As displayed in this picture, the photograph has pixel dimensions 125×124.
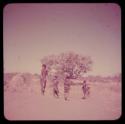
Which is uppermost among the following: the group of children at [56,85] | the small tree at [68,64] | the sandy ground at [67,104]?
the small tree at [68,64]

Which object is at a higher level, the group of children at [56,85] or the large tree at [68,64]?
the large tree at [68,64]

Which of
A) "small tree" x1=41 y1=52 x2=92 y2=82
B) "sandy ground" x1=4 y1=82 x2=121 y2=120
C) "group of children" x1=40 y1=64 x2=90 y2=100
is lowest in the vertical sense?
"sandy ground" x1=4 y1=82 x2=121 y2=120

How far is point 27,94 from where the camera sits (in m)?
1.50

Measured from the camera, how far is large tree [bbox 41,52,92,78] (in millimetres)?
1501

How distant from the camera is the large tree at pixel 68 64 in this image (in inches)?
59.1

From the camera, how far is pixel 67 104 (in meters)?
1.50

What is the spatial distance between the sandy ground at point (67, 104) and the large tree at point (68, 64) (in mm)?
81

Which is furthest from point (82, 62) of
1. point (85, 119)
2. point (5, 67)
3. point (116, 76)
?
point (5, 67)

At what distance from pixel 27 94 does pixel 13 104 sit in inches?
3.7

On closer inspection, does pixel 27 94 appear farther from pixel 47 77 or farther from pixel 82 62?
pixel 82 62

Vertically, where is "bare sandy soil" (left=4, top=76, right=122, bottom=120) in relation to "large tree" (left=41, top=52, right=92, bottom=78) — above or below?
below

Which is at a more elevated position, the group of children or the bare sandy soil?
the group of children

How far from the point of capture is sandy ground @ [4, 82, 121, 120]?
150cm

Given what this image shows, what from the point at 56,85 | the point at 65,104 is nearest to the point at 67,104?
the point at 65,104
